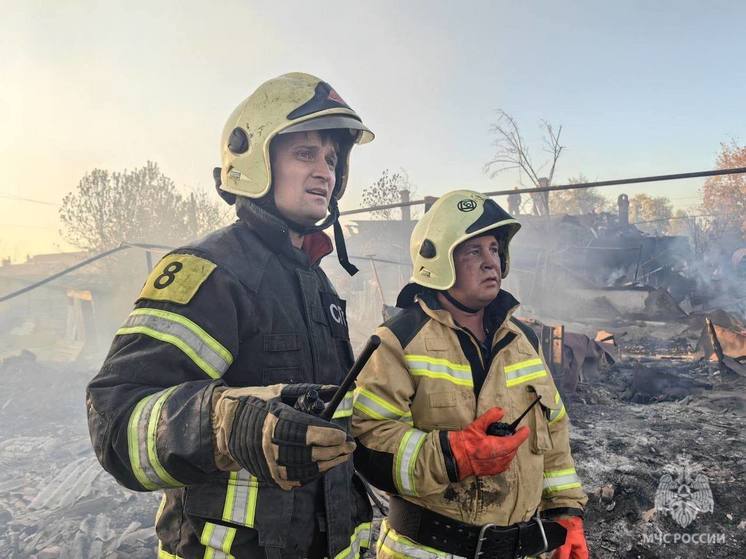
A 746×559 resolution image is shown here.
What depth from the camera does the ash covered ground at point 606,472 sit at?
4.42m

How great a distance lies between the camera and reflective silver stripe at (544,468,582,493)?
96.7 inches

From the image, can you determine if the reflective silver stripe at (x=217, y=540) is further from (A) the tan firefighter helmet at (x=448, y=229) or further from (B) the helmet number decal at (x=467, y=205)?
(B) the helmet number decal at (x=467, y=205)

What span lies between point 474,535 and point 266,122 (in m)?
2.13

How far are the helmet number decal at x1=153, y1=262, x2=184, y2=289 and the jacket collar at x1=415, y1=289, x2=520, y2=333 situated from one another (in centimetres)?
144

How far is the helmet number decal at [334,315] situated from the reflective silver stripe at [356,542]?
0.80 meters

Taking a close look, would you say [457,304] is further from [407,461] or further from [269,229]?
[269,229]

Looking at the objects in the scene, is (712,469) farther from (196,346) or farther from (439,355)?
(196,346)

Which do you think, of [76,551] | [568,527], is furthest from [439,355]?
[76,551]

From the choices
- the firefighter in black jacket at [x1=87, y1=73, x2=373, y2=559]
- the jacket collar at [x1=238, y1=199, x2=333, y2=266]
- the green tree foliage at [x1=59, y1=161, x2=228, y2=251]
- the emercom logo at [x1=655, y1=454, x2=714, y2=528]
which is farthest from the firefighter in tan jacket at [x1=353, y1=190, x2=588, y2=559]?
the green tree foliage at [x1=59, y1=161, x2=228, y2=251]

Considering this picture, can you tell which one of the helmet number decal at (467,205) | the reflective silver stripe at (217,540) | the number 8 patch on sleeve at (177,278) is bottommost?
the reflective silver stripe at (217,540)

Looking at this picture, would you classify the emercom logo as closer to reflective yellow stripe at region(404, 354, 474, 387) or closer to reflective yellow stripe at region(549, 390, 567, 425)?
reflective yellow stripe at region(549, 390, 567, 425)

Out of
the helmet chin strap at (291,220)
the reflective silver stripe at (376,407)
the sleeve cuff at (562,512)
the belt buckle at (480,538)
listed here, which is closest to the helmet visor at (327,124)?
the helmet chin strap at (291,220)

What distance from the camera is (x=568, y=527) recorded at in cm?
242

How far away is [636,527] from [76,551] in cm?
562
